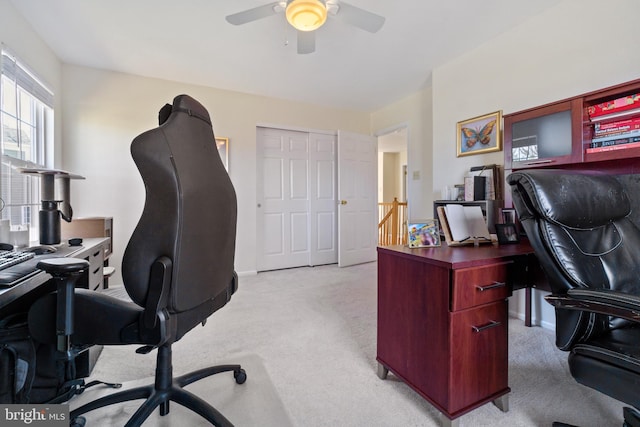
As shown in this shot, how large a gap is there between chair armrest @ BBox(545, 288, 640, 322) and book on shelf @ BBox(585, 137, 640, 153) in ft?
4.18

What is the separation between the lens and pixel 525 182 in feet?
3.74

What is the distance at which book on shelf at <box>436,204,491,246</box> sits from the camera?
5.24ft

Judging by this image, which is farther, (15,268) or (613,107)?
(613,107)

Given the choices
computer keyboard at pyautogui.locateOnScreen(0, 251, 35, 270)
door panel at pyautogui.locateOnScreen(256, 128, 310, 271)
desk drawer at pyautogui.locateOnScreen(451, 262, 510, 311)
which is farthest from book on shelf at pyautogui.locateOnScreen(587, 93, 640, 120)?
door panel at pyautogui.locateOnScreen(256, 128, 310, 271)

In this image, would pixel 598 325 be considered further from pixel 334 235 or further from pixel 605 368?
pixel 334 235

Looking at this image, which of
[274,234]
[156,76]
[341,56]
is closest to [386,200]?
[274,234]

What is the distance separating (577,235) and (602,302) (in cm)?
36

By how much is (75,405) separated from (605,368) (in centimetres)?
216

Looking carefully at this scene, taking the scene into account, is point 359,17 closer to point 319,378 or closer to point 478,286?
point 478,286

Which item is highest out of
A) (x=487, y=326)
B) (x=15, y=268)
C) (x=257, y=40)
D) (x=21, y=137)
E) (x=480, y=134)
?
(x=257, y=40)

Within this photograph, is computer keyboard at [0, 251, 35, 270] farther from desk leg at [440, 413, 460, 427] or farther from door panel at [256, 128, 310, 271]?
door panel at [256, 128, 310, 271]

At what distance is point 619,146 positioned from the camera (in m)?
1.66

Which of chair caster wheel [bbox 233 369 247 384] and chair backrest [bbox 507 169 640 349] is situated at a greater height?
chair backrest [bbox 507 169 640 349]

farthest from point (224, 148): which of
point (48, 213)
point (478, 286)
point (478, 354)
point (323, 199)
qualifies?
point (478, 354)
